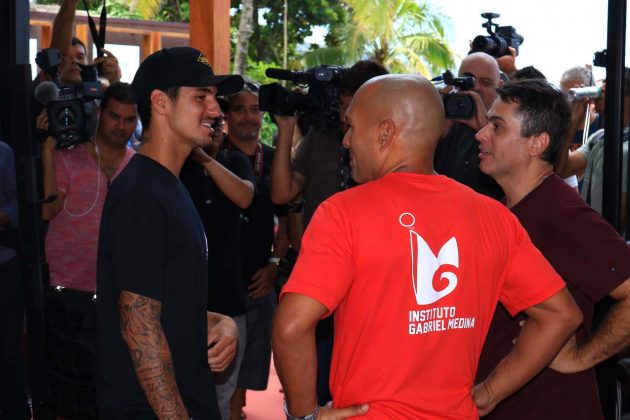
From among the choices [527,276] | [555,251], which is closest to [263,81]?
[555,251]

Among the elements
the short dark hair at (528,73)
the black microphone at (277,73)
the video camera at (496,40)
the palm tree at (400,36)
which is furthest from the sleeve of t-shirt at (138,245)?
the palm tree at (400,36)

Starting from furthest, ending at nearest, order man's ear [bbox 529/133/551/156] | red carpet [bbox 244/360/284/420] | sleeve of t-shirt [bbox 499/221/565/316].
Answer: red carpet [bbox 244/360/284/420] → man's ear [bbox 529/133/551/156] → sleeve of t-shirt [bbox 499/221/565/316]

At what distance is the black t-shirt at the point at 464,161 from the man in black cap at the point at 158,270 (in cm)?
144

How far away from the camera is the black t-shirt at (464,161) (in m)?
3.53

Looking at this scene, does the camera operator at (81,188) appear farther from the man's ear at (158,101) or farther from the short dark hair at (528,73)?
the short dark hair at (528,73)

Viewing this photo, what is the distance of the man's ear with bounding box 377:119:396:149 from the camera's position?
77.8 inches

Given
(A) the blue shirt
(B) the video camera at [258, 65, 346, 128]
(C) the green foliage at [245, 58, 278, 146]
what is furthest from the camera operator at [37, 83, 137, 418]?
(C) the green foliage at [245, 58, 278, 146]

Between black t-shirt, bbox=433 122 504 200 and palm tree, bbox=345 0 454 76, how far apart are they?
1753 centimetres

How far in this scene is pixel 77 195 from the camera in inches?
154

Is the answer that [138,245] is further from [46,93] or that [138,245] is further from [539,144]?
[46,93]

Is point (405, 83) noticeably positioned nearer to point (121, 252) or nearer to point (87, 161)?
point (121, 252)

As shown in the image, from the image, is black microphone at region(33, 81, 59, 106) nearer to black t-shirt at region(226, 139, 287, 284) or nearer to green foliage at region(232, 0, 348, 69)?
black t-shirt at region(226, 139, 287, 284)

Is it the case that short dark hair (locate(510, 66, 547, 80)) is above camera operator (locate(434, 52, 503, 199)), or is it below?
above

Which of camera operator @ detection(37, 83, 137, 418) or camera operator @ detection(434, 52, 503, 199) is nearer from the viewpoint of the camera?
camera operator @ detection(434, 52, 503, 199)
